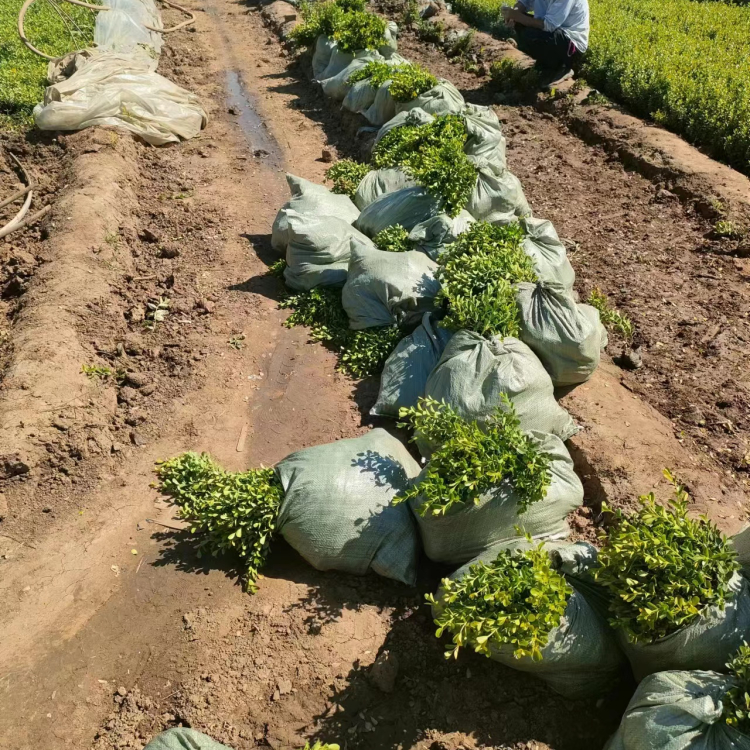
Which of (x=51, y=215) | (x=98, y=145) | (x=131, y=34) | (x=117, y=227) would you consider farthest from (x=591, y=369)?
(x=131, y=34)

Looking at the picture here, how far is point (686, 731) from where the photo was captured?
2.26 m

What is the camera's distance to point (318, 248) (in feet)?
18.2

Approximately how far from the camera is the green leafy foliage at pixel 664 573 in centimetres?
249

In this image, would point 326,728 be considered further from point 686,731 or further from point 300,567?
point 686,731

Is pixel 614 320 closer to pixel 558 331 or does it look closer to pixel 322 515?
pixel 558 331

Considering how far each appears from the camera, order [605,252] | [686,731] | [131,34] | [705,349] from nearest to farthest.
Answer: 1. [686,731]
2. [705,349]
3. [605,252]
4. [131,34]

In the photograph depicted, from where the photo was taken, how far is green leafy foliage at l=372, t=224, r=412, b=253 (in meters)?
5.25

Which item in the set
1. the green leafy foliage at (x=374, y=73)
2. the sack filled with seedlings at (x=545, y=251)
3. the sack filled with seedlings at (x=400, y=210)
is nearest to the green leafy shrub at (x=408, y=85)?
the green leafy foliage at (x=374, y=73)

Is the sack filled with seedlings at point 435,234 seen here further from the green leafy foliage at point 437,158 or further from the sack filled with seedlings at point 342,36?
the sack filled with seedlings at point 342,36

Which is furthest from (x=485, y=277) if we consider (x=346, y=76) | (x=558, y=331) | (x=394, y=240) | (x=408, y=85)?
(x=346, y=76)

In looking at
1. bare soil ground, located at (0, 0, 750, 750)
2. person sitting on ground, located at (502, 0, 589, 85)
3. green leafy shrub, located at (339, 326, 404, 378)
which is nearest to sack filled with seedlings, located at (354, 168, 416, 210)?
bare soil ground, located at (0, 0, 750, 750)

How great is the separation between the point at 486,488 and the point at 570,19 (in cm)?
884

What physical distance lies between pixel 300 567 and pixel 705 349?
145 inches

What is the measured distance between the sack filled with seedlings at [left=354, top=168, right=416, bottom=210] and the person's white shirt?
492cm
